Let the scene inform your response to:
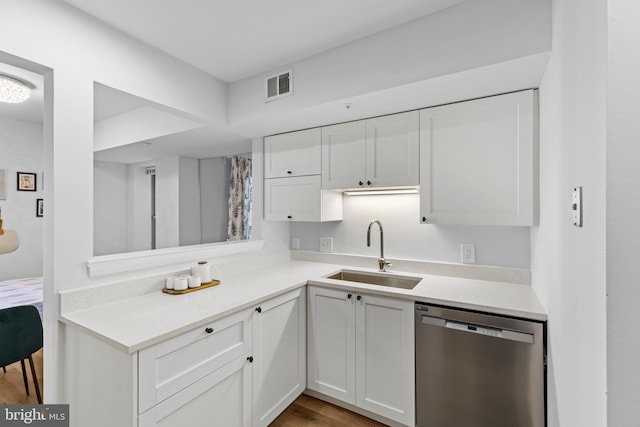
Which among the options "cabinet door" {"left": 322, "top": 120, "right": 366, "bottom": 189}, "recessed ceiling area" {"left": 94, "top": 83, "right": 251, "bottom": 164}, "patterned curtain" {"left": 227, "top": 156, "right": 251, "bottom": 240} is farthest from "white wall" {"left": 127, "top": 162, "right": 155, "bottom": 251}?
"cabinet door" {"left": 322, "top": 120, "right": 366, "bottom": 189}

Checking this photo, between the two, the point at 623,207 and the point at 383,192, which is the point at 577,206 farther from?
the point at 383,192

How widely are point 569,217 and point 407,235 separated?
1427 mm

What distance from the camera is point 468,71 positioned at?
4.92 ft

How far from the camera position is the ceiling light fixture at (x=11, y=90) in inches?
96.4

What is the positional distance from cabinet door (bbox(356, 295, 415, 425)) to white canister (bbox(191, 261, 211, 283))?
1.04 m

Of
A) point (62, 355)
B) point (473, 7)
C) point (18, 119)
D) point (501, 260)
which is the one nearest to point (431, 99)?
point (473, 7)

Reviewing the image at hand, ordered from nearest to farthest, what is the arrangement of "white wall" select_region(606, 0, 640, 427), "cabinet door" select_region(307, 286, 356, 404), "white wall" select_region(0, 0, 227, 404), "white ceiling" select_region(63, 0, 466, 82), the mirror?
"white wall" select_region(606, 0, 640, 427) → "white wall" select_region(0, 0, 227, 404) → "white ceiling" select_region(63, 0, 466, 82) → "cabinet door" select_region(307, 286, 356, 404) → the mirror

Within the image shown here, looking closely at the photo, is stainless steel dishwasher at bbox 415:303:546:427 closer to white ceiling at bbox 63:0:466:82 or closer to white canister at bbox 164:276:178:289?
white canister at bbox 164:276:178:289

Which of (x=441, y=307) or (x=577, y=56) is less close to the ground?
(x=577, y=56)

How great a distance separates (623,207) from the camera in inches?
23.8

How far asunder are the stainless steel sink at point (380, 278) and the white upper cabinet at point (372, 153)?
72 cm

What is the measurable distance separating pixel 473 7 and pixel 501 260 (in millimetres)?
1571

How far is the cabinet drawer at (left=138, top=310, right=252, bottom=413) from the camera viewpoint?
119cm

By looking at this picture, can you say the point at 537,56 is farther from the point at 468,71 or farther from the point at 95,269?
the point at 95,269
